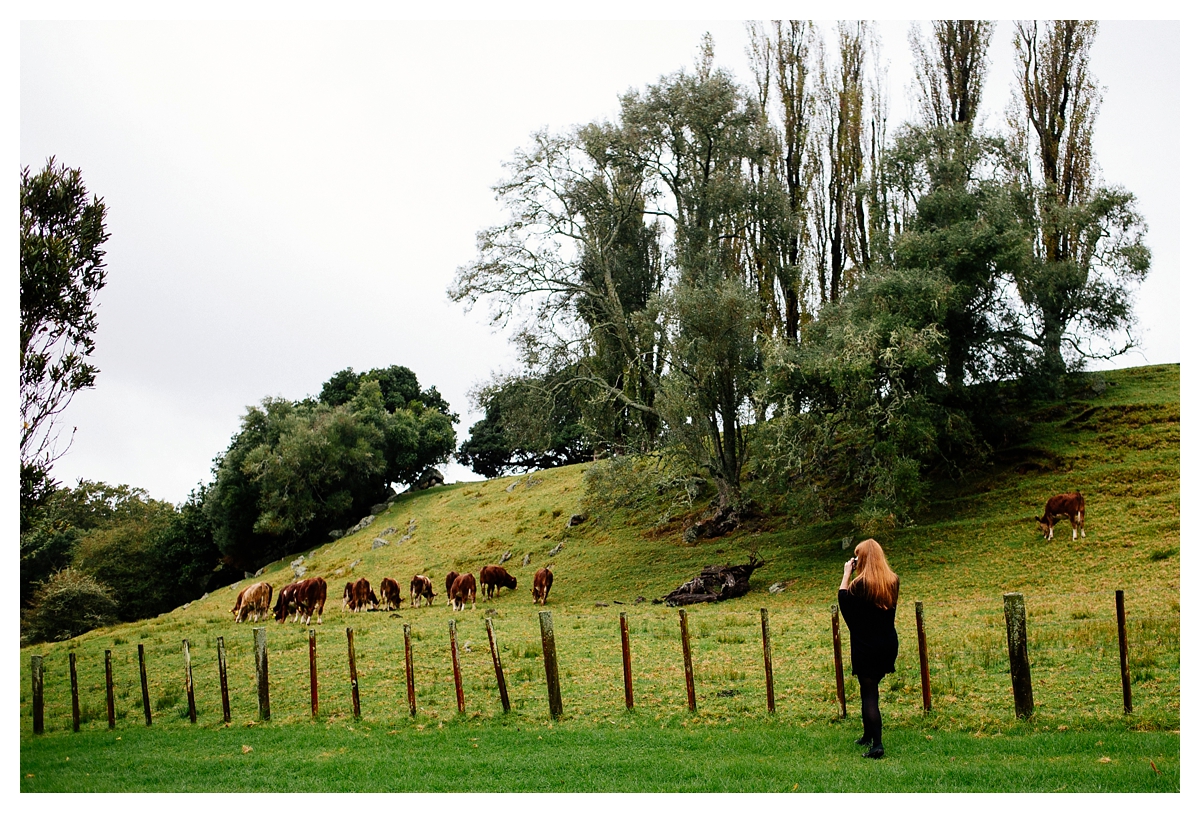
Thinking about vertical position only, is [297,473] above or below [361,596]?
above

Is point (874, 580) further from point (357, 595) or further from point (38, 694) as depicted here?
point (357, 595)

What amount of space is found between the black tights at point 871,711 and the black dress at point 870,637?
0.29ft

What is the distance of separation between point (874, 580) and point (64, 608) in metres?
32.6

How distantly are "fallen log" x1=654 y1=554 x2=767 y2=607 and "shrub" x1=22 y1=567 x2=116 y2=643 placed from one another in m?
21.9

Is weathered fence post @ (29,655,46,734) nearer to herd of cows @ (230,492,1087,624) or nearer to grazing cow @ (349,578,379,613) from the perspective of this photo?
herd of cows @ (230,492,1087,624)

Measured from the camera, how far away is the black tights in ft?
25.0

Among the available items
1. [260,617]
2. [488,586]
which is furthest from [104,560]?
[488,586]

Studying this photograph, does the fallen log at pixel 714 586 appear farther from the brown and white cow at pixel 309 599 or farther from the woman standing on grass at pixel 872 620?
the woman standing on grass at pixel 872 620

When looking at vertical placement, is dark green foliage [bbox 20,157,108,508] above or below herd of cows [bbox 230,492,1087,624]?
above

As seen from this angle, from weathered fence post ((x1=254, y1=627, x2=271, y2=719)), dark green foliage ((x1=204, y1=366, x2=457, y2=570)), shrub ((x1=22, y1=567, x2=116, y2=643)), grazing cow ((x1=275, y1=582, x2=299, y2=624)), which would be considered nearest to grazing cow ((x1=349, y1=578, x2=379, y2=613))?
grazing cow ((x1=275, y1=582, x2=299, y2=624))

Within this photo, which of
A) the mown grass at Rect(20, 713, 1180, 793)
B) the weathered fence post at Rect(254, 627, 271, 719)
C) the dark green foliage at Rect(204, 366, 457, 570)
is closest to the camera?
the mown grass at Rect(20, 713, 1180, 793)

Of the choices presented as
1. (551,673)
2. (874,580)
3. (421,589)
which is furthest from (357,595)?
(874,580)

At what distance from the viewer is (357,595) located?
24109 millimetres

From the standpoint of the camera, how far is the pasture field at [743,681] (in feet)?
26.1
